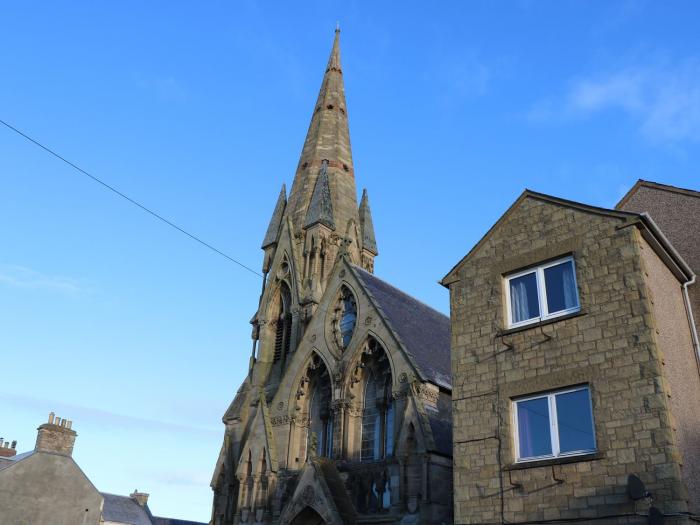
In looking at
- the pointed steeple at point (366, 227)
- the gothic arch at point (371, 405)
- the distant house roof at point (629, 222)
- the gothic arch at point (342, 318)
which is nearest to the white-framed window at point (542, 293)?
the distant house roof at point (629, 222)

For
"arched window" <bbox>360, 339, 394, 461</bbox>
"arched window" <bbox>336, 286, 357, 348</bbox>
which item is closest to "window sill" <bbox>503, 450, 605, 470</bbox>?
"arched window" <bbox>360, 339, 394, 461</bbox>

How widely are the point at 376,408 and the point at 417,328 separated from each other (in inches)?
148

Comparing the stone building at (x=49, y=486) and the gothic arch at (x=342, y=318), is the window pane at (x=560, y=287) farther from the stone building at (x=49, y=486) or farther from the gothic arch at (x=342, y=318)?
the stone building at (x=49, y=486)

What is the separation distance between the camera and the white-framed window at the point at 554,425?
35.7 ft

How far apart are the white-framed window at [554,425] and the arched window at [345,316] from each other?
10.7m

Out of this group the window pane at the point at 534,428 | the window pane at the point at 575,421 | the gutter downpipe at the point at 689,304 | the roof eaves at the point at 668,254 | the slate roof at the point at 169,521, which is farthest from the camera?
the slate roof at the point at 169,521

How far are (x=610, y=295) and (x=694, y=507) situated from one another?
3494 mm

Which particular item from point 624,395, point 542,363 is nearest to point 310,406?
point 542,363

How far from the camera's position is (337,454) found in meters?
20.2

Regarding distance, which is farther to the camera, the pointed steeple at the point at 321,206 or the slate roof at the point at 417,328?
the pointed steeple at the point at 321,206

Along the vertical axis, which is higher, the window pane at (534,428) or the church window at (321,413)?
the church window at (321,413)

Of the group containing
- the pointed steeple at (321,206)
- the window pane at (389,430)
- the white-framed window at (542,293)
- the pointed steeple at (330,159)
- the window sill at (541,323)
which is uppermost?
the pointed steeple at (330,159)

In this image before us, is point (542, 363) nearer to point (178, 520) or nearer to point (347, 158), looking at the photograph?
point (347, 158)

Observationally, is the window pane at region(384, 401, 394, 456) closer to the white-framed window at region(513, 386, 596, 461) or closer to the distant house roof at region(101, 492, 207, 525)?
the white-framed window at region(513, 386, 596, 461)
